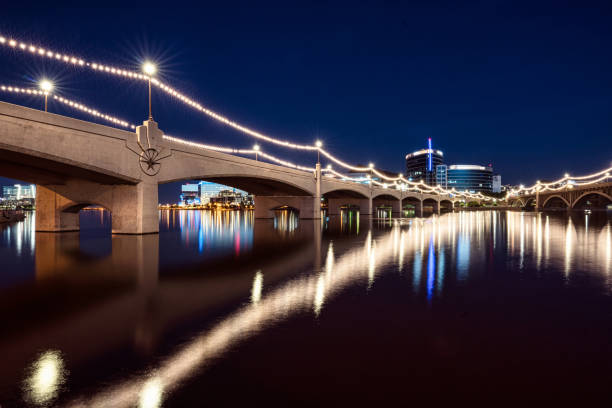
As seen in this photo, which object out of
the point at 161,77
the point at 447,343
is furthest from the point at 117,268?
the point at 161,77

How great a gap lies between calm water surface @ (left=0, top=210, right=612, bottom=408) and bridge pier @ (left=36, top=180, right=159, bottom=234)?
36.4 ft

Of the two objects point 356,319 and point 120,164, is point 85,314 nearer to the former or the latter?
A: point 356,319

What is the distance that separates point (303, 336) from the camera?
5359 millimetres

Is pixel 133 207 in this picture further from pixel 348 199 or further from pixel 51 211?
pixel 348 199

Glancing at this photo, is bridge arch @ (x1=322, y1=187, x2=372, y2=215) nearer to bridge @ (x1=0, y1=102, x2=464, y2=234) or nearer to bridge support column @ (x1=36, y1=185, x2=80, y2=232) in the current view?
bridge @ (x1=0, y1=102, x2=464, y2=234)

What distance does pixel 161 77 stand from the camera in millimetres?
24328

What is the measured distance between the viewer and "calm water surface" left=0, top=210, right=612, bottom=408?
3.81m

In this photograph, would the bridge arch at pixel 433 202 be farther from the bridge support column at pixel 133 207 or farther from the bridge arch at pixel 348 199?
the bridge support column at pixel 133 207

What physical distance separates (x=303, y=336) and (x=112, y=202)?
21.3 meters

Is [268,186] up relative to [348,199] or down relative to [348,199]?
up

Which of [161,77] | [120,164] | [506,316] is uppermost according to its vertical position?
[161,77]

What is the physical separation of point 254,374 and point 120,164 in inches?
777

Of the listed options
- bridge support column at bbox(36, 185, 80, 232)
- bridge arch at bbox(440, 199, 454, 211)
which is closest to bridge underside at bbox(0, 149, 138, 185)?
bridge support column at bbox(36, 185, 80, 232)

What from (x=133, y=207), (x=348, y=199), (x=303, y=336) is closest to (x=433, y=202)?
(x=348, y=199)
